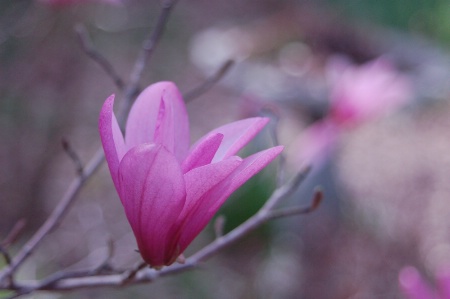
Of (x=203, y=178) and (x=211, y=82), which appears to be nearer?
(x=203, y=178)

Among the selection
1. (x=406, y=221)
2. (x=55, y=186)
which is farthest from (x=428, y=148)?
(x=55, y=186)

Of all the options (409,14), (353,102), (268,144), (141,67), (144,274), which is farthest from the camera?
(409,14)

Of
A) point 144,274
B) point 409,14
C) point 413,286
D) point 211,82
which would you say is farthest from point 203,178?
point 409,14

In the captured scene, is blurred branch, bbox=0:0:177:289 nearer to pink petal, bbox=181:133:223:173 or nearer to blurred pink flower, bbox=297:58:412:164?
pink petal, bbox=181:133:223:173

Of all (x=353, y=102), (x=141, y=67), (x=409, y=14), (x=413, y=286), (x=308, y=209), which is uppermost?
(x=141, y=67)

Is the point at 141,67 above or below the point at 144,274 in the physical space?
above

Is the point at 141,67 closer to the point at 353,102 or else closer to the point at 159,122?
the point at 159,122

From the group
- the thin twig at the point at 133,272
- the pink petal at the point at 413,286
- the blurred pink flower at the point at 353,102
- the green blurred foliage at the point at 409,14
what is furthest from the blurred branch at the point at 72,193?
the green blurred foliage at the point at 409,14

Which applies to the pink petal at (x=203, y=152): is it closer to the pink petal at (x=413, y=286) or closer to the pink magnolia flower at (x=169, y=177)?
the pink magnolia flower at (x=169, y=177)
